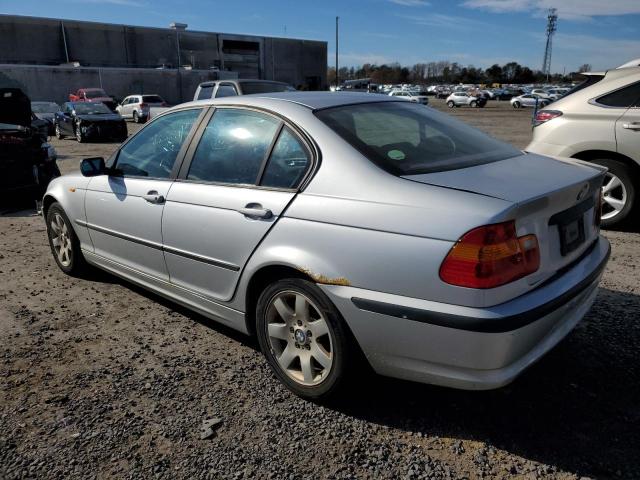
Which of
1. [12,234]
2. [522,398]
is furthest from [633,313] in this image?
[12,234]

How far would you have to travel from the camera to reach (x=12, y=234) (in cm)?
641

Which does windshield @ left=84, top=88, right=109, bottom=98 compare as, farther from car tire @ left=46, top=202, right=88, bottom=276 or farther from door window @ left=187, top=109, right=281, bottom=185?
door window @ left=187, top=109, right=281, bottom=185

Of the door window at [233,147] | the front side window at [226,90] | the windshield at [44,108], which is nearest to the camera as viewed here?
the door window at [233,147]

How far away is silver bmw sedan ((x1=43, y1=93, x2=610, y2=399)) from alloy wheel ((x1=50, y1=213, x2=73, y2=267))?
120cm

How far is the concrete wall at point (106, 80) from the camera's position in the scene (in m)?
42.8

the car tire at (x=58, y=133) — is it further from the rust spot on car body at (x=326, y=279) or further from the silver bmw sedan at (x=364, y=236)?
the rust spot on car body at (x=326, y=279)

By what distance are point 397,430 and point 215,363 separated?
1.21 m

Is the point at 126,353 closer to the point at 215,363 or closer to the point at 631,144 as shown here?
the point at 215,363

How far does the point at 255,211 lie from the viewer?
2.76 metres

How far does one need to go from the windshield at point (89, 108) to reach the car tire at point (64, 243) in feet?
51.0

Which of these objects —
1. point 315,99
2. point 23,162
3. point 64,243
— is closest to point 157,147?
point 315,99

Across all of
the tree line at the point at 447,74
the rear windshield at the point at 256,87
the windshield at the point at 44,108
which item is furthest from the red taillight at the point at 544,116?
the tree line at the point at 447,74

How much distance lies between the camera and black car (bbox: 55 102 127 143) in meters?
18.2

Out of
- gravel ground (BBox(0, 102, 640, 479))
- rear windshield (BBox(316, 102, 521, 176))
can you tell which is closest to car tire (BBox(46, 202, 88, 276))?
gravel ground (BBox(0, 102, 640, 479))
